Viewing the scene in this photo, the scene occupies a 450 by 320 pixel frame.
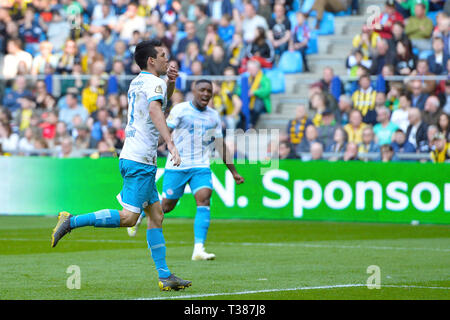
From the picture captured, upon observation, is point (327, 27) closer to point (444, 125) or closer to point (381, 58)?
point (381, 58)

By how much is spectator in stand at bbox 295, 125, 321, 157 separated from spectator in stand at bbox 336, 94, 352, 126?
2.07 feet

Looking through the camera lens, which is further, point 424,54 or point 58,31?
point 58,31

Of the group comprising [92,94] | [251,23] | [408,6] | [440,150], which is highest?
[408,6]

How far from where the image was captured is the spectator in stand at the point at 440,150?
19.2m

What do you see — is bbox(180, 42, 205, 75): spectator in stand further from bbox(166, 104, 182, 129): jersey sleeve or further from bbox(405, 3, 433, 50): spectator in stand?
bbox(166, 104, 182, 129): jersey sleeve

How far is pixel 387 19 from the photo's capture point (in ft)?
72.8

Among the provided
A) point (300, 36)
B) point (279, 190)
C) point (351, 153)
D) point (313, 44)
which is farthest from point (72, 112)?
point (351, 153)

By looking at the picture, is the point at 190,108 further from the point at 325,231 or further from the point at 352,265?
the point at 325,231

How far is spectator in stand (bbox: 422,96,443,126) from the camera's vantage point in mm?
19500

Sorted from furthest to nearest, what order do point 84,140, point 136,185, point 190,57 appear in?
point 190,57 < point 84,140 < point 136,185

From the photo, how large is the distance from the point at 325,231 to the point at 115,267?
6.64 m

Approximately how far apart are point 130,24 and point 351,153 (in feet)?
29.2

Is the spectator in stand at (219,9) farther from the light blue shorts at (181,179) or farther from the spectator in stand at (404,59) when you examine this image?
the light blue shorts at (181,179)

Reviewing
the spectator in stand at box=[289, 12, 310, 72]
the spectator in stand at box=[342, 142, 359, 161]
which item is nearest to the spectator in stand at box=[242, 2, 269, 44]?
the spectator in stand at box=[289, 12, 310, 72]
